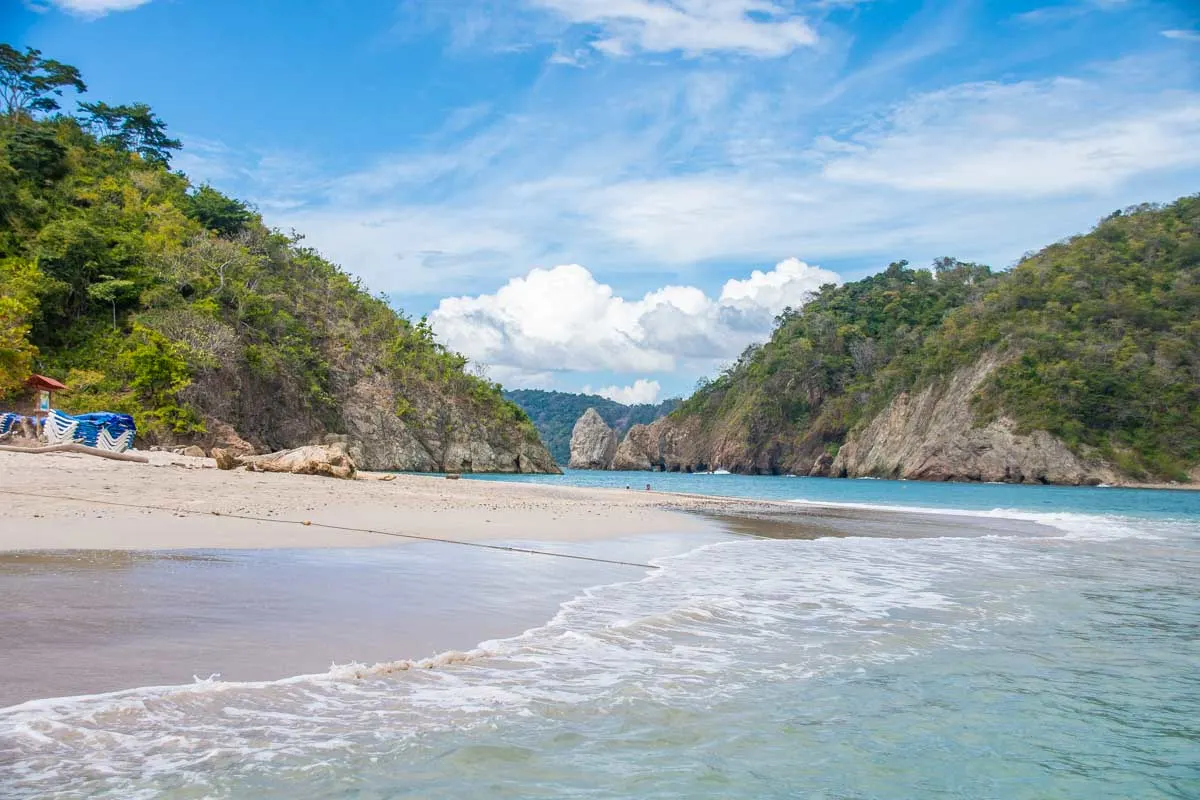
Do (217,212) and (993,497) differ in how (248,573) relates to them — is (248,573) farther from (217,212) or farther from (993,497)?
(217,212)

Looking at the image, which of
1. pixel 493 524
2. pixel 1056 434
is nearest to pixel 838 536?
pixel 493 524

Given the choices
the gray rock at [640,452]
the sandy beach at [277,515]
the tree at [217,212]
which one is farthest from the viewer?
the gray rock at [640,452]

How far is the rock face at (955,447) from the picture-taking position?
71188mm

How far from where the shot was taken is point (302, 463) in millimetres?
22953

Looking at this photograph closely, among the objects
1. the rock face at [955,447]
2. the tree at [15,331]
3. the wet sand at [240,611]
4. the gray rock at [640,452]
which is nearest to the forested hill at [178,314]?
the tree at [15,331]

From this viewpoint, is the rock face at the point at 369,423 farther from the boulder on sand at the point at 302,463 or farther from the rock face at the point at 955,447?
the rock face at the point at 955,447

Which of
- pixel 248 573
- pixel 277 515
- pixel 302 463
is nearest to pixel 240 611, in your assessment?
pixel 248 573

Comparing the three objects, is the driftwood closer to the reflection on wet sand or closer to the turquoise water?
the reflection on wet sand

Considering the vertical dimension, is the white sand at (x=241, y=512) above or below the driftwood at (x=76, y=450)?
below

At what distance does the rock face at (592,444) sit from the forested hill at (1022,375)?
129 feet

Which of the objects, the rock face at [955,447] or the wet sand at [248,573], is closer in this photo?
the wet sand at [248,573]

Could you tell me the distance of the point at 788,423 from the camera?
114 meters

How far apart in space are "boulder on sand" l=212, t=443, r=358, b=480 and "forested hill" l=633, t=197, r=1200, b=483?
67.8 m

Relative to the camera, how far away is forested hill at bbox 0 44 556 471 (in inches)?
1462
